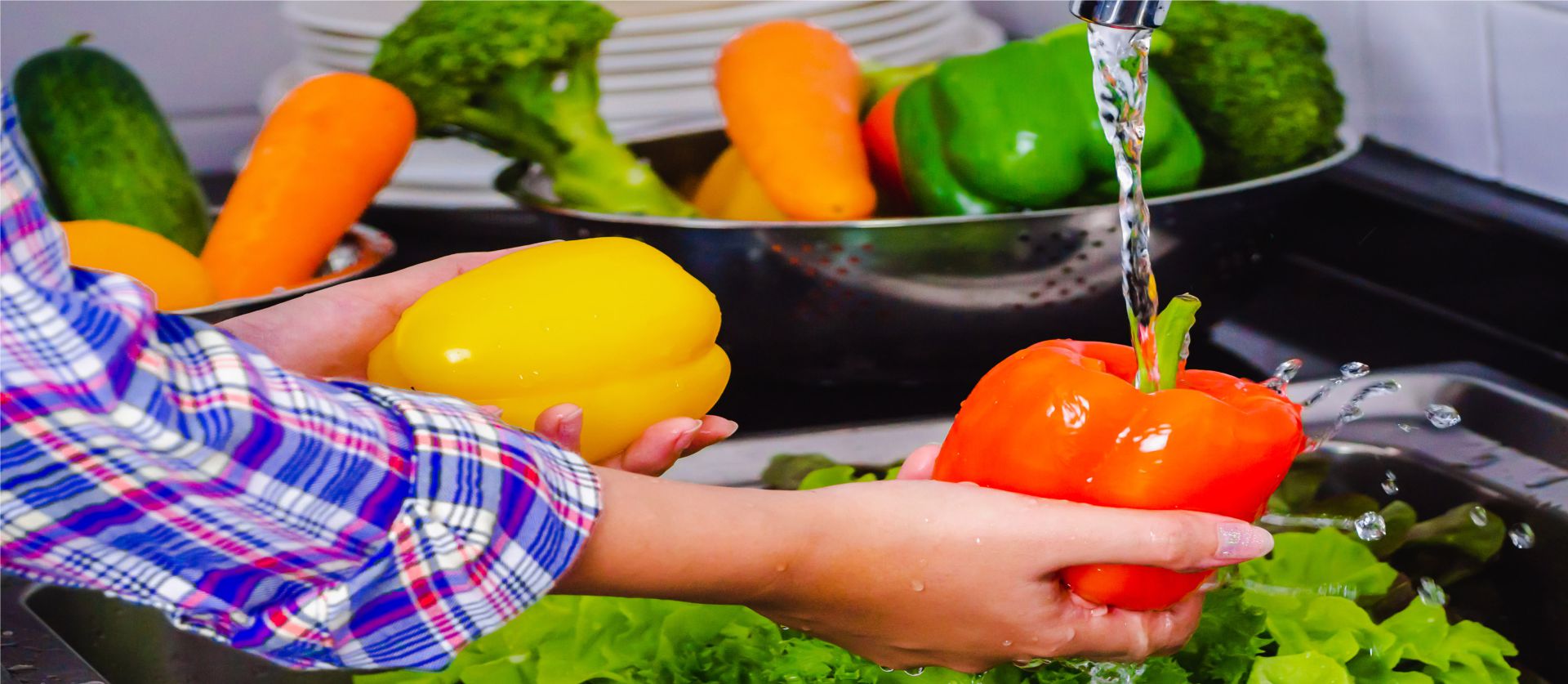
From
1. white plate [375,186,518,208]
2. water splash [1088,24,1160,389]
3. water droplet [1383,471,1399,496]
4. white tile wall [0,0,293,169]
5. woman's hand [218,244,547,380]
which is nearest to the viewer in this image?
water splash [1088,24,1160,389]

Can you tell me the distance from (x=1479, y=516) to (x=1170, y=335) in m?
0.29

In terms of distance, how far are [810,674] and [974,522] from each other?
0.60 feet

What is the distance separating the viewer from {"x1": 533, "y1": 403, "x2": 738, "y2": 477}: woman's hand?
69 cm

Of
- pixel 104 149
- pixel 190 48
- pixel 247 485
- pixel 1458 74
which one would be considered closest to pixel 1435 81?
pixel 1458 74

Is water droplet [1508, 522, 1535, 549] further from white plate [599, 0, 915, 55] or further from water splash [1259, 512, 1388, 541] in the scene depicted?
white plate [599, 0, 915, 55]

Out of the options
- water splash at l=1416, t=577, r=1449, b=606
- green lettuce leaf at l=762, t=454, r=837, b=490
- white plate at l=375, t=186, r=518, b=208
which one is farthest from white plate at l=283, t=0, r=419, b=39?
water splash at l=1416, t=577, r=1449, b=606

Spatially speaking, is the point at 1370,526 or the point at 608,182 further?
the point at 608,182

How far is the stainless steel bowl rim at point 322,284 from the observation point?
97cm

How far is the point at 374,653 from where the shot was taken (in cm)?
52

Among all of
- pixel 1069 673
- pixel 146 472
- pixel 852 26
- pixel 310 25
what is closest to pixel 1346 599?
pixel 1069 673

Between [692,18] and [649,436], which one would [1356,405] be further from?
[692,18]

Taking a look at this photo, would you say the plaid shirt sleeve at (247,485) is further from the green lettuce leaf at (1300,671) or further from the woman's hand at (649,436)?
the green lettuce leaf at (1300,671)

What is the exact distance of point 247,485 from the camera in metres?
0.46

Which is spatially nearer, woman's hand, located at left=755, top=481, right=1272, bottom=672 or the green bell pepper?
woman's hand, located at left=755, top=481, right=1272, bottom=672
